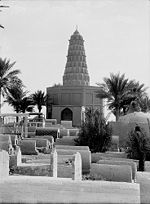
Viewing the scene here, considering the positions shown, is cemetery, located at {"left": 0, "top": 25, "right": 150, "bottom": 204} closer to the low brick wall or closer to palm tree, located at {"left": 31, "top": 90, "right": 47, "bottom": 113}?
the low brick wall

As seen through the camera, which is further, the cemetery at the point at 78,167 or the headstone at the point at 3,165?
the headstone at the point at 3,165

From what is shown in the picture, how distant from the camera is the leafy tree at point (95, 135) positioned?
1370 centimetres

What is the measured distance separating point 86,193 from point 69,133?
12456 millimetres

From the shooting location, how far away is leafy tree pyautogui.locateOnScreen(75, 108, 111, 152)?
13703 mm

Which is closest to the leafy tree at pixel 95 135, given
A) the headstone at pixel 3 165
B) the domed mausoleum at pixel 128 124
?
the domed mausoleum at pixel 128 124

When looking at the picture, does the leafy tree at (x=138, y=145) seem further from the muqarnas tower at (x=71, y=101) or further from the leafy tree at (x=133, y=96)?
the muqarnas tower at (x=71, y=101)

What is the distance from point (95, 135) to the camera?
45.4ft

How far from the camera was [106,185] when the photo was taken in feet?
18.0

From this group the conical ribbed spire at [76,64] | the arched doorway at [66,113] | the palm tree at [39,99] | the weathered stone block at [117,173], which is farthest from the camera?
the conical ribbed spire at [76,64]

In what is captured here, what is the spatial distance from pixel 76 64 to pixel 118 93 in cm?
1808

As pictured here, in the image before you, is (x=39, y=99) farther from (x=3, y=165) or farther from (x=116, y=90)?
(x=3, y=165)

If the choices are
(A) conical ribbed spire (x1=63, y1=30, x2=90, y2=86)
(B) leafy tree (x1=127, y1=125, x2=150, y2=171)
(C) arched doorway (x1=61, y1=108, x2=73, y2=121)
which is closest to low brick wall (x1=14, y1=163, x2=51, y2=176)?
(B) leafy tree (x1=127, y1=125, x2=150, y2=171)

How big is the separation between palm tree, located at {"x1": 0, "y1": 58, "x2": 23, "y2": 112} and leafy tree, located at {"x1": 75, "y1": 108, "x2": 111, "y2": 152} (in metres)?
6.63

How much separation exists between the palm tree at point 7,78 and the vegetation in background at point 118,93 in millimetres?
10430
